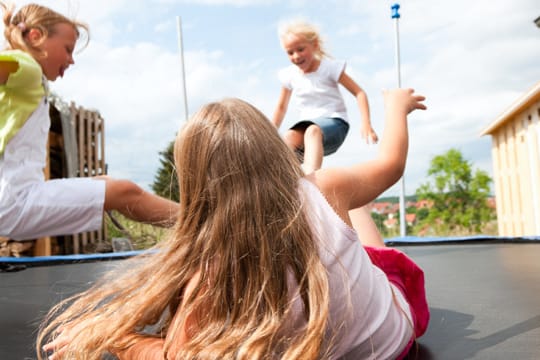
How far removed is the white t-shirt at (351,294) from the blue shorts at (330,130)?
1.42 m

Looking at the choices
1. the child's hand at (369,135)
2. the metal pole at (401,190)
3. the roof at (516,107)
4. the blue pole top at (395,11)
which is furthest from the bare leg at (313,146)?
the roof at (516,107)

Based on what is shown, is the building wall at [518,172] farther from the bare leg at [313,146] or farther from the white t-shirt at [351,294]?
the white t-shirt at [351,294]

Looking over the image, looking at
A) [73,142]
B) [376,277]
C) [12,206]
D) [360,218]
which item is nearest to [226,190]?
[376,277]

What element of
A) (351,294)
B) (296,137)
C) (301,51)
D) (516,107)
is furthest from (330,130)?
(516,107)

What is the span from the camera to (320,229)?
0.65m

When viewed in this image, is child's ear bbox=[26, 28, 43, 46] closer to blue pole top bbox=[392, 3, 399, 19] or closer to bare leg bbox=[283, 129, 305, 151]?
bare leg bbox=[283, 129, 305, 151]

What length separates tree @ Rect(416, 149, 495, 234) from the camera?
5.23 metres

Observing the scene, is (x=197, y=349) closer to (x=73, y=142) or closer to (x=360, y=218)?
(x=360, y=218)

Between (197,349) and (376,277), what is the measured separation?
25 cm

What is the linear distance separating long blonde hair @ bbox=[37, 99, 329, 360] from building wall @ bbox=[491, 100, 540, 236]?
3581mm

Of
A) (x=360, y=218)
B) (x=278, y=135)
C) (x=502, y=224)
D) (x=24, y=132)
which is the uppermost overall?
(x=24, y=132)

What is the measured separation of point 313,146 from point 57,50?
942 millimetres

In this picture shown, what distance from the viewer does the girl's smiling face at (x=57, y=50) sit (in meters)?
1.61

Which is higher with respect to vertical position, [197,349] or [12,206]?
[12,206]
